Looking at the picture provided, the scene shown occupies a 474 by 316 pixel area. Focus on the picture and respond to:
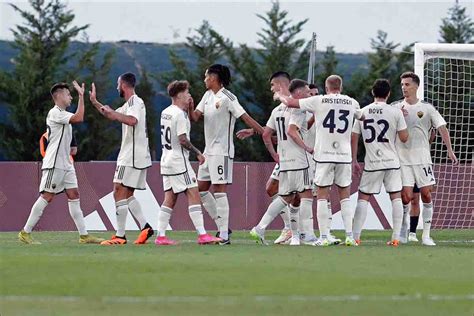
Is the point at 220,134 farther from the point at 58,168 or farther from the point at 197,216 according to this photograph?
the point at 58,168

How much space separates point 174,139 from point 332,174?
2.06m

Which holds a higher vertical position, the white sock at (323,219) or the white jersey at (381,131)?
the white jersey at (381,131)

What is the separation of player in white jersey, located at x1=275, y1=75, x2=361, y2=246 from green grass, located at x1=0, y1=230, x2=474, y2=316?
1.52 m

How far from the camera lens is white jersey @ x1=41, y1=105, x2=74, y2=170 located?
16.4 metres

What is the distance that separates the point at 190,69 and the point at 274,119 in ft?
58.9

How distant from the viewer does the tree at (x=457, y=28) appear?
3556cm

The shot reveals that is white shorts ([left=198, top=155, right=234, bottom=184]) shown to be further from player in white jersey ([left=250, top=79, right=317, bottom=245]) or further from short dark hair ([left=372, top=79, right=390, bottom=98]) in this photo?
short dark hair ([left=372, top=79, right=390, bottom=98])

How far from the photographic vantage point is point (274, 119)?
53.9ft

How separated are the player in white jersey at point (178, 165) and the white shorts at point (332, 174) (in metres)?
1.48

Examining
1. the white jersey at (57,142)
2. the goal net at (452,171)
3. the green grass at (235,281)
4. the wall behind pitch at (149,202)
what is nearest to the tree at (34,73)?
the wall behind pitch at (149,202)

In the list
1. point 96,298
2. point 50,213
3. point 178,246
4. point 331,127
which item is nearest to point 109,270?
point 96,298

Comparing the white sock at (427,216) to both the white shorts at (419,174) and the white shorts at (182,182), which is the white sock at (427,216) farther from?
the white shorts at (182,182)

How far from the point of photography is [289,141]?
16.1 meters

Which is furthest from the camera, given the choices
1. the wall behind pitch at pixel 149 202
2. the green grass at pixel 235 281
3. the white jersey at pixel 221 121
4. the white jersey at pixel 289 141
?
the wall behind pitch at pixel 149 202
